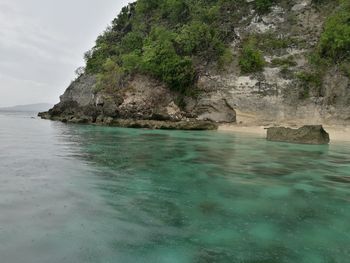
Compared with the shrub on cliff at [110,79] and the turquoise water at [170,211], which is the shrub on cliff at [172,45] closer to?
the shrub on cliff at [110,79]

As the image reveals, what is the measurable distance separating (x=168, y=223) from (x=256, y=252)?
2.04 m

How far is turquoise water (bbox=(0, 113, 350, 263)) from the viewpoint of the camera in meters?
5.86

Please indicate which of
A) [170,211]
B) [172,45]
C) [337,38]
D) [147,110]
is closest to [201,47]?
[172,45]

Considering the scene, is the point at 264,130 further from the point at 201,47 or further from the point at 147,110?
the point at 201,47

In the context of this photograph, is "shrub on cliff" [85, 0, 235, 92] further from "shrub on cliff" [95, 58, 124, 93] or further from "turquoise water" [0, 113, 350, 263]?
"turquoise water" [0, 113, 350, 263]

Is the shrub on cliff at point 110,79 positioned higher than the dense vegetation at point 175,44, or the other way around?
the dense vegetation at point 175,44

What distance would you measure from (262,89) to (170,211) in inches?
1257

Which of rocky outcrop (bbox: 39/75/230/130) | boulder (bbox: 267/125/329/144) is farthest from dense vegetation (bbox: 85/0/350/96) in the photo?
boulder (bbox: 267/125/329/144)

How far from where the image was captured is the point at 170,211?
26.5ft

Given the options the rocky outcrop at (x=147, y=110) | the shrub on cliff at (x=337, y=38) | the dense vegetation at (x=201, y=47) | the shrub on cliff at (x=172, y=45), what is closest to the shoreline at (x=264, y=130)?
the rocky outcrop at (x=147, y=110)

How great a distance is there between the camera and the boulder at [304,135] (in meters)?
24.4

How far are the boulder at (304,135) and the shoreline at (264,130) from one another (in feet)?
8.34

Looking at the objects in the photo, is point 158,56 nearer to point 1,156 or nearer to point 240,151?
point 240,151

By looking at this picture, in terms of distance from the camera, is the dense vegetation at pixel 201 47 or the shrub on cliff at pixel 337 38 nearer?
the shrub on cliff at pixel 337 38
